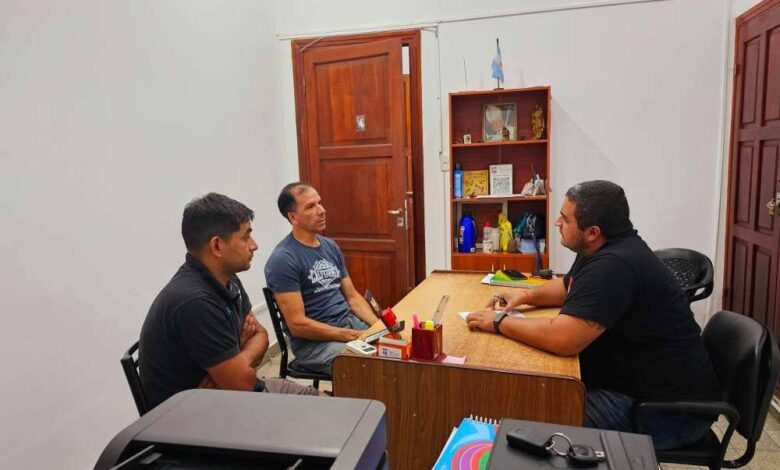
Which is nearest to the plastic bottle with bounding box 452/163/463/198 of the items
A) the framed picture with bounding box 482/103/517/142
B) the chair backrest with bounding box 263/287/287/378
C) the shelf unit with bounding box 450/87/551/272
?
the shelf unit with bounding box 450/87/551/272

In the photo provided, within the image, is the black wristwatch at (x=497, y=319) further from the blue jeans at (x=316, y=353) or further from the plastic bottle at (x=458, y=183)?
the plastic bottle at (x=458, y=183)

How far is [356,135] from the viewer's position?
380 centimetres

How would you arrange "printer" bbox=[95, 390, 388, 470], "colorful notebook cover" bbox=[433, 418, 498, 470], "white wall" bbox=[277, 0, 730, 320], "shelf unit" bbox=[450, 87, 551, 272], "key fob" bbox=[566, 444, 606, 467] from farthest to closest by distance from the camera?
"shelf unit" bbox=[450, 87, 551, 272]
"white wall" bbox=[277, 0, 730, 320]
"colorful notebook cover" bbox=[433, 418, 498, 470]
"key fob" bbox=[566, 444, 606, 467]
"printer" bbox=[95, 390, 388, 470]

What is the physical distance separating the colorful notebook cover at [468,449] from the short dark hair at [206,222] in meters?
0.98

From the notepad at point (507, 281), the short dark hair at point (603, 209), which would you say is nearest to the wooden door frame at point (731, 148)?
the notepad at point (507, 281)

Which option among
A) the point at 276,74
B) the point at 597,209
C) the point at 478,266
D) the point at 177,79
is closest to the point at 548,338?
the point at 597,209

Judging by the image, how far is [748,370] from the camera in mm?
1520

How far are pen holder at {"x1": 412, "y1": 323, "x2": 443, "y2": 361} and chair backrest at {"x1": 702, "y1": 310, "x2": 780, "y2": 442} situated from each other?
0.92 m

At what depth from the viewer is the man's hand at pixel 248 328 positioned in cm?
184

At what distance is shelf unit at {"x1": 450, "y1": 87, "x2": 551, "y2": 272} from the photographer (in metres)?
3.46

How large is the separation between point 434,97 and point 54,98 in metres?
2.40

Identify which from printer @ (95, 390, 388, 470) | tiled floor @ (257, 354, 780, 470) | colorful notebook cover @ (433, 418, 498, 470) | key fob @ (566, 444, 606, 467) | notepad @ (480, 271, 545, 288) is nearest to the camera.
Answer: printer @ (95, 390, 388, 470)

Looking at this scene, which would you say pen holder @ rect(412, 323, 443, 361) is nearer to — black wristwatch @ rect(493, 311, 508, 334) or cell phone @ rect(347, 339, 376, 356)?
cell phone @ rect(347, 339, 376, 356)

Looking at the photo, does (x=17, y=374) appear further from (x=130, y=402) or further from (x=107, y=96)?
(x=107, y=96)
